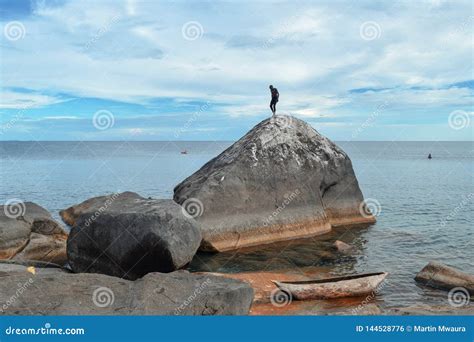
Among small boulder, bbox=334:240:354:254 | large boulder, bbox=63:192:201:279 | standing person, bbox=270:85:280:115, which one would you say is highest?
standing person, bbox=270:85:280:115

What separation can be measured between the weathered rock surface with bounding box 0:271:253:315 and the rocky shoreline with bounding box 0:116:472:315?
0.07ft

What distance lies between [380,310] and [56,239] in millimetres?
14609

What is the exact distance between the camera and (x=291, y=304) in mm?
13820

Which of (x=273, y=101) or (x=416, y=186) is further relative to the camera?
(x=416, y=186)

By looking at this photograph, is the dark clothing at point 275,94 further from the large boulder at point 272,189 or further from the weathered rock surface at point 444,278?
the weathered rock surface at point 444,278

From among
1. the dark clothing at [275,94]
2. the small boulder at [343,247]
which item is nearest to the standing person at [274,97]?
the dark clothing at [275,94]

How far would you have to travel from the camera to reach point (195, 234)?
17031 mm

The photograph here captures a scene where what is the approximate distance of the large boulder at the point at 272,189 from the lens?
21453mm

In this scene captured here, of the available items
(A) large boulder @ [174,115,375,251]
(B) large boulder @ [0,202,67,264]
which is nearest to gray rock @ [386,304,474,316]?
(A) large boulder @ [174,115,375,251]

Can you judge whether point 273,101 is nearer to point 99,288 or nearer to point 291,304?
point 291,304

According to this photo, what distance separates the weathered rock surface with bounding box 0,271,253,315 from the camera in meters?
9.15

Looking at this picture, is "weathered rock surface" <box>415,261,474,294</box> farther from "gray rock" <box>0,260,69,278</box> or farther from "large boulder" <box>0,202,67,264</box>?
"large boulder" <box>0,202,67,264</box>

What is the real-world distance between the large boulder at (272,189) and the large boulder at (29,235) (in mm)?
5803

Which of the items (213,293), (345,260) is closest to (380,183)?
(345,260)
